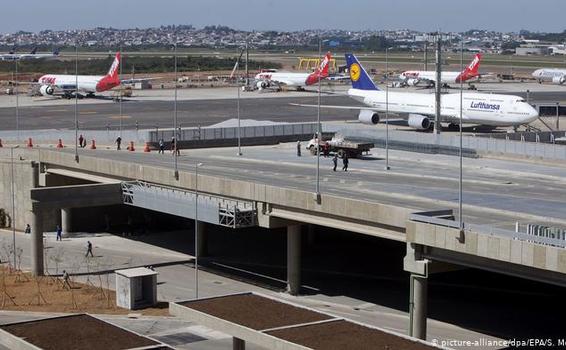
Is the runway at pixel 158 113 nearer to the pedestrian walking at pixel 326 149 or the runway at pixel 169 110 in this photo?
the runway at pixel 169 110

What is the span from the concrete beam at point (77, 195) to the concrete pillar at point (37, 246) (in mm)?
1058

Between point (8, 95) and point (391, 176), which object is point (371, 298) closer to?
point (391, 176)

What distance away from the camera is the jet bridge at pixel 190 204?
61.6m

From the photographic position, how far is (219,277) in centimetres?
6494

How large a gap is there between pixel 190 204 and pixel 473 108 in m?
50.0

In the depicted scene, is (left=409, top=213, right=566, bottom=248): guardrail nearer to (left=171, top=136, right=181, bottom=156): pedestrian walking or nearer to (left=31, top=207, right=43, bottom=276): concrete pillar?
(left=31, top=207, right=43, bottom=276): concrete pillar

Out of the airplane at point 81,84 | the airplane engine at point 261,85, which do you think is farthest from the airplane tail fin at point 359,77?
the airplane engine at point 261,85

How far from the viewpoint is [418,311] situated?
156 ft

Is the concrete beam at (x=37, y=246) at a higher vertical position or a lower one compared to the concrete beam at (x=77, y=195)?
lower

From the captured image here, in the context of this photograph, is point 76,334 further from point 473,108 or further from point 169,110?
point 169,110

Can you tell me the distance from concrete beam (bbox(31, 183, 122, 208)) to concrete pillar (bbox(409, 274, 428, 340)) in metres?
28.0

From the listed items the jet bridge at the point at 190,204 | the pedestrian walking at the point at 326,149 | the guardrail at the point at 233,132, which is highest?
the guardrail at the point at 233,132

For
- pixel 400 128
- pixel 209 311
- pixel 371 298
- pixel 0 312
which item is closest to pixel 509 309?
pixel 371 298

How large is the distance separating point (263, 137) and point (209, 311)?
60047 millimetres
